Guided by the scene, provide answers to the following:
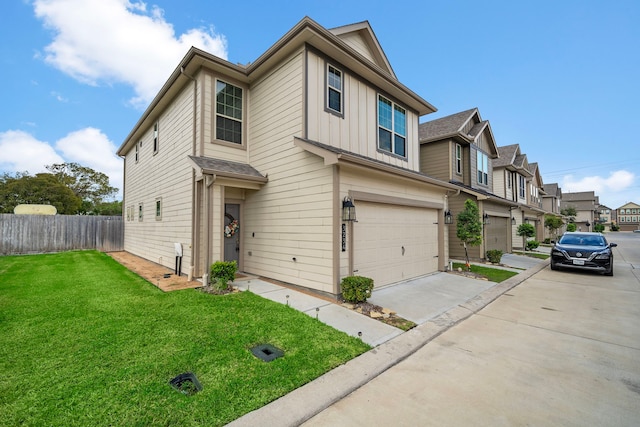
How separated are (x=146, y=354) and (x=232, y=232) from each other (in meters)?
5.20

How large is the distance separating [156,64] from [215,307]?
1264 cm

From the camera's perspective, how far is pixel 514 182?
19906 millimetres

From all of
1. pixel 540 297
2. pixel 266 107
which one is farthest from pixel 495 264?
pixel 266 107

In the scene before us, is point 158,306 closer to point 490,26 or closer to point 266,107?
point 266,107

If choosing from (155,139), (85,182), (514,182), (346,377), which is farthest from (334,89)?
(85,182)

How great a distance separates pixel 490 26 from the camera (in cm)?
1207

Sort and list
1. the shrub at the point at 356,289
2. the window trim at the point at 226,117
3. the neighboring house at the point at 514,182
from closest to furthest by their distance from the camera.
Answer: the shrub at the point at 356,289, the window trim at the point at 226,117, the neighboring house at the point at 514,182

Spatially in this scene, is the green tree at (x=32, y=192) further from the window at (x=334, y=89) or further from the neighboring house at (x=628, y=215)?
the neighboring house at (x=628, y=215)

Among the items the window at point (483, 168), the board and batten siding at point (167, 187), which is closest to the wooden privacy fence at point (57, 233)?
the board and batten siding at point (167, 187)

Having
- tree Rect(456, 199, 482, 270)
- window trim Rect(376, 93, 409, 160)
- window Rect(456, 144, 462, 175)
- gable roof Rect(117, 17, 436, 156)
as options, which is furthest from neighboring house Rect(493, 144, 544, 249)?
gable roof Rect(117, 17, 436, 156)

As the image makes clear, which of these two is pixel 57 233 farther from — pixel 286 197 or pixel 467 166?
pixel 467 166

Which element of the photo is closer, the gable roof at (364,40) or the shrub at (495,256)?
the gable roof at (364,40)

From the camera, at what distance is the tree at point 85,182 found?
94.1 feet

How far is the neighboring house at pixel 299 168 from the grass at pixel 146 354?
1.86m
